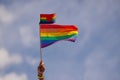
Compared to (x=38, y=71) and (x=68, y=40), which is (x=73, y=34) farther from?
(x=38, y=71)

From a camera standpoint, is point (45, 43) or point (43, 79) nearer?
point (43, 79)

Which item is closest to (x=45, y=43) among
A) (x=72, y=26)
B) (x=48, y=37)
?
(x=48, y=37)

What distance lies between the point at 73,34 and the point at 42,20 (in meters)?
4.00

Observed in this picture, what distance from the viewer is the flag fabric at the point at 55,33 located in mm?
37862

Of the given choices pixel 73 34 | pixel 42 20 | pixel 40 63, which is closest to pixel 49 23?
pixel 42 20

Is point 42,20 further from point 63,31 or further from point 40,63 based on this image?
point 40,63

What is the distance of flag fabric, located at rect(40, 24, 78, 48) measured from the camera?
124 feet

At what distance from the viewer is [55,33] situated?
38750 millimetres

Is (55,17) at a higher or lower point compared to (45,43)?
higher

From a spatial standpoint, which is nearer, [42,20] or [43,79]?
[43,79]

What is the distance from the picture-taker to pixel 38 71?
33156mm

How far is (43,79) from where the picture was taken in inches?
1291

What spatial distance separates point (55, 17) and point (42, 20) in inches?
68.3

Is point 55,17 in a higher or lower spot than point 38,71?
higher
